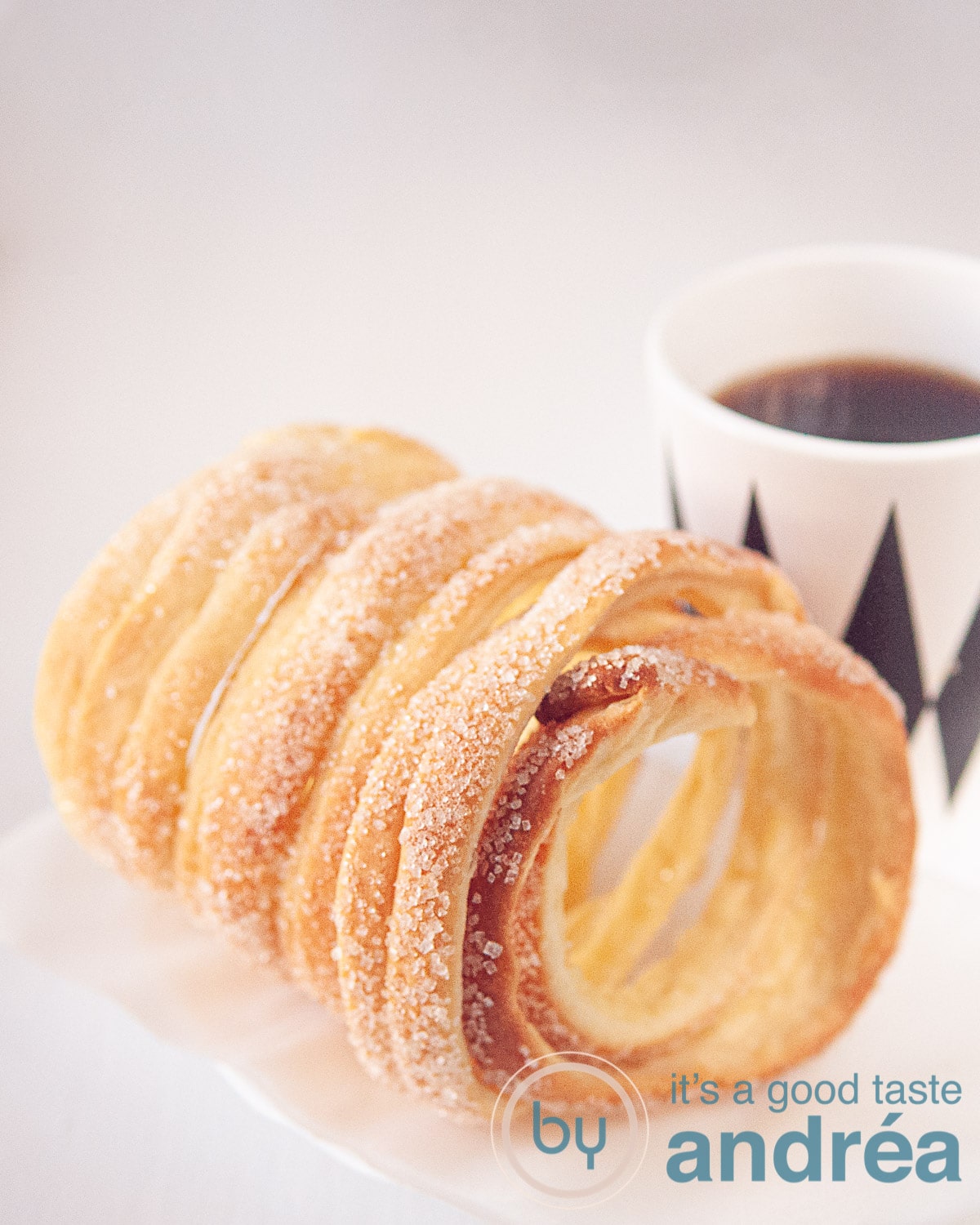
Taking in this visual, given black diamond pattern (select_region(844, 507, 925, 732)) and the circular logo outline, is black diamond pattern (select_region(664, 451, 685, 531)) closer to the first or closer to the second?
black diamond pattern (select_region(844, 507, 925, 732))

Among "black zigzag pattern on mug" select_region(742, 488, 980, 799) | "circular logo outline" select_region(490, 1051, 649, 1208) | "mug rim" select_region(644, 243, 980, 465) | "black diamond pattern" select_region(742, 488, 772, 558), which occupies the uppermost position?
"mug rim" select_region(644, 243, 980, 465)

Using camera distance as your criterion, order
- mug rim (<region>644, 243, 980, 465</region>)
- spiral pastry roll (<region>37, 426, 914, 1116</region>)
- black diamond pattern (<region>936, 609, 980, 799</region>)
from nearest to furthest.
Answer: spiral pastry roll (<region>37, 426, 914, 1116</region>)
mug rim (<region>644, 243, 980, 465</region>)
black diamond pattern (<region>936, 609, 980, 799</region>)

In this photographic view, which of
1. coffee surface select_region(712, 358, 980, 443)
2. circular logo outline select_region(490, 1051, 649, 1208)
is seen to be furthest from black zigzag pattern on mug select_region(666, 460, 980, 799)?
circular logo outline select_region(490, 1051, 649, 1208)

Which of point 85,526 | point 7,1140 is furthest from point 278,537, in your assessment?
point 85,526

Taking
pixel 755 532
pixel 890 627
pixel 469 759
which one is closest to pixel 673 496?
pixel 755 532

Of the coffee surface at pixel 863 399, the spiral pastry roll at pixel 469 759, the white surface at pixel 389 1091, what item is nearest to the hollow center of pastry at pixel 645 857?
the spiral pastry roll at pixel 469 759

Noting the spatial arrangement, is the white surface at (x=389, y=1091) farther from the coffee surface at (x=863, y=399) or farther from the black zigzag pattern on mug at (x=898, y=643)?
the coffee surface at (x=863, y=399)

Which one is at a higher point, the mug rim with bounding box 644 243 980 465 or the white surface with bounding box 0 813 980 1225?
the mug rim with bounding box 644 243 980 465
